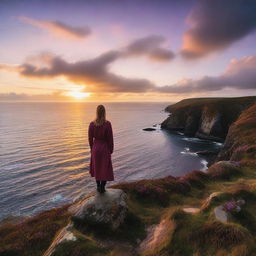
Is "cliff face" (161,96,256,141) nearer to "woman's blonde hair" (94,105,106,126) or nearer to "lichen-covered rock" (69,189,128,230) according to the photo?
"lichen-covered rock" (69,189,128,230)

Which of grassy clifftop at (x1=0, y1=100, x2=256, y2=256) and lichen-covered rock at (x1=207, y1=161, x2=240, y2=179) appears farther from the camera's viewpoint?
lichen-covered rock at (x1=207, y1=161, x2=240, y2=179)

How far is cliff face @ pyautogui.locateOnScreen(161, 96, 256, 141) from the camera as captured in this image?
86.6 m

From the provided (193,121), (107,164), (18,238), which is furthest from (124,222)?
(193,121)

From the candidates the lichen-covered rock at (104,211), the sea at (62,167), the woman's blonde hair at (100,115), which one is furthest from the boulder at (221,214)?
the sea at (62,167)

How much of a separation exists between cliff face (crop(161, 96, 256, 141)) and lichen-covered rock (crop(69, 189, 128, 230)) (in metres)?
81.0

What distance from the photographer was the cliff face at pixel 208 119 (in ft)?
284

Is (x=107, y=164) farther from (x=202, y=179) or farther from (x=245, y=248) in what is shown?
(x=202, y=179)

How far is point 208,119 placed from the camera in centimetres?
9181

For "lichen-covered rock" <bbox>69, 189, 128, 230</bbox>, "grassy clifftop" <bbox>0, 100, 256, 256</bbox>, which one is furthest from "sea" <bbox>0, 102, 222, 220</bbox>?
"lichen-covered rock" <bbox>69, 189, 128, 230</bbox>

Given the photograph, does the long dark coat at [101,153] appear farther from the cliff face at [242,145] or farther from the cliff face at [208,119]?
the cliff face at [208,119]

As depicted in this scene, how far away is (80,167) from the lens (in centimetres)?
4538

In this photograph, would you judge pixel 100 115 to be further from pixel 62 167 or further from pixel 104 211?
pixel 62 167

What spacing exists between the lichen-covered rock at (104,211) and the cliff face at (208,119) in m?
81.0

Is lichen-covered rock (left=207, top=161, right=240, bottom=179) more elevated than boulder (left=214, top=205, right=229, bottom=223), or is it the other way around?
boulder (left=214, top=205, right=229, bottom=223)
